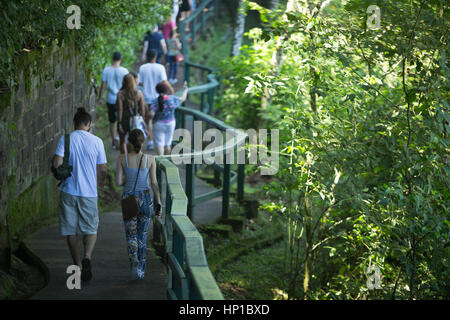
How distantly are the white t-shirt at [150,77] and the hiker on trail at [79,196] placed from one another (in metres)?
4.47

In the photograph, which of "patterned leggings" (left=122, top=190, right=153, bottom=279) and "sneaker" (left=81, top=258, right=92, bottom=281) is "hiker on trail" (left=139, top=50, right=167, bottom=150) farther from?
"sneaker" (left=81, top=258, right=92, bottom=281)

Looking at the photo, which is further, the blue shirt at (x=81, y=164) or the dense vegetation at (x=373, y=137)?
the blue shirt at (x=81, y=164)

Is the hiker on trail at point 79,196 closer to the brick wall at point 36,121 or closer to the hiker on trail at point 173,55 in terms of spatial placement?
the brick wall at point 36,121

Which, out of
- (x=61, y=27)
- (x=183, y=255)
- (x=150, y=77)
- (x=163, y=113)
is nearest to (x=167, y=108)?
(x=163, y=113)

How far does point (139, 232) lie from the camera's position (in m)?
6.60

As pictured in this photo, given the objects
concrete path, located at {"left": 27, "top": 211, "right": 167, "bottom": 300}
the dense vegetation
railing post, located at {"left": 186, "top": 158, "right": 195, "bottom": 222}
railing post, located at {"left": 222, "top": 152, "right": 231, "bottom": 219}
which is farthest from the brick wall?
the dense vegetation

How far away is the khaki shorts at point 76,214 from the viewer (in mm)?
6469

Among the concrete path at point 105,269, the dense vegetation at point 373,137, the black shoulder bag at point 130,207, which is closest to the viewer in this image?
the dense vegetation at point 373,137

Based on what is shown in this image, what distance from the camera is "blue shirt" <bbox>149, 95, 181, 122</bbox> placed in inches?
395

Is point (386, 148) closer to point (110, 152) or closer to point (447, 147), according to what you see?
point (447, 147)

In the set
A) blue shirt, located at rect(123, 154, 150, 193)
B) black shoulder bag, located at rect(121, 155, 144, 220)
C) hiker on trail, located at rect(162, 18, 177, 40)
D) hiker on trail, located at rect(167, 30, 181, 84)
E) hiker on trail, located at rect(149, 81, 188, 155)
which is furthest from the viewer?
hiker on trail, located at rect(162, 18, 177, 40)

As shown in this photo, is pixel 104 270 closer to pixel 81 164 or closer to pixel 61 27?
pixel 81 164

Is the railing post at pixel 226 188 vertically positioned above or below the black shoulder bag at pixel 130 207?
below

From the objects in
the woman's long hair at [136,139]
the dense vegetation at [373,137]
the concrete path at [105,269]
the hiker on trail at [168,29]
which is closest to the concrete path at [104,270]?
the concrete path at [105,269]
